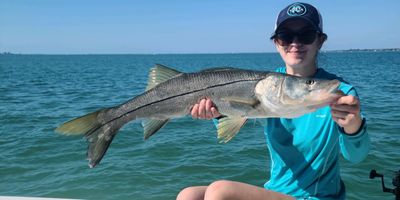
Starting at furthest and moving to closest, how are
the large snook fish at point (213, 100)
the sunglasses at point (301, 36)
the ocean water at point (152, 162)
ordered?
the ocean water at point (152, 162) < the sunglasses at point (301, 36) < the large snook fish at point (213, 100)

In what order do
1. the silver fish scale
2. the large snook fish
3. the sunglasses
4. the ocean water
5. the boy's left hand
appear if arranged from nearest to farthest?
the boy's left hand < the large snook fish < the silver fish scale < the sunglasses < the ocean water

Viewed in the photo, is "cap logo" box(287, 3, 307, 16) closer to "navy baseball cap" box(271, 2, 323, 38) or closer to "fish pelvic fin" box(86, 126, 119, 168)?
"navy baseball cap" box(271, 2, 323, 38)

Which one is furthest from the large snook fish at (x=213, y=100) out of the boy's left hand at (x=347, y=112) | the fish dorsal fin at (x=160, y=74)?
the boy's left hand at (x=347, y=112)

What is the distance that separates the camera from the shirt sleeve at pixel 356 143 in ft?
10.7

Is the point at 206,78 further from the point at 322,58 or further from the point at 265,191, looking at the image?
the point at 322,58

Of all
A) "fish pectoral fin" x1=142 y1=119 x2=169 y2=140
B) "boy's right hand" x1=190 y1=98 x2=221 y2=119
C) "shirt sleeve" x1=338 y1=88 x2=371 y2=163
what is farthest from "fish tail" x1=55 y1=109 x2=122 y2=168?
"shirt sleeve" x1=338 y1=88 x2=371 y2=163

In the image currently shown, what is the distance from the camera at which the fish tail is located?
3558 millimetres

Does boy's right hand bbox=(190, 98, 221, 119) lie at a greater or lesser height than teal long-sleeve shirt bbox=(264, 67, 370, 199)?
greater

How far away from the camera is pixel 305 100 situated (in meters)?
3.30

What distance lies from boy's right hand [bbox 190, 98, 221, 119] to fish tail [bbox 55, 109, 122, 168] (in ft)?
2.33

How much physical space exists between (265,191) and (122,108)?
4.77ft

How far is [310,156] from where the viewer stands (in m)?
3.75

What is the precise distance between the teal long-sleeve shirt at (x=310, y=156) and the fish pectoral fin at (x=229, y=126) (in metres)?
0.49

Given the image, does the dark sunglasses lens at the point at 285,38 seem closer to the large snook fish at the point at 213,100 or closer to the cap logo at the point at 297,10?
the cap logo at the point at 297,10
